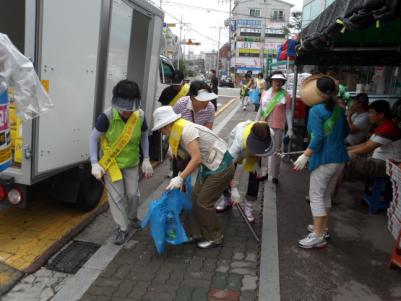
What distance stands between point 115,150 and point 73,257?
1.09 metres

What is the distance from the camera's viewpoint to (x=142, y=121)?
163 inches

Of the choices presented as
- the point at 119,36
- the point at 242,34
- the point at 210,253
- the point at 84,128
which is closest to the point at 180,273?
the point at 210,253

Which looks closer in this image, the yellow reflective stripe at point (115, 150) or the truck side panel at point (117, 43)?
the yellow reflective stripe at point (115, 150)

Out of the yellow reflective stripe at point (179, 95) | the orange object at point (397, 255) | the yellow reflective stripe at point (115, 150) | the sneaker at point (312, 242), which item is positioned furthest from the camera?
the yellow reflective stripe at point (179, 95)

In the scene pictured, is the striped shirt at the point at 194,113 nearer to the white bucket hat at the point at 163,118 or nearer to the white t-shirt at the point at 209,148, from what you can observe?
the white t-shirt at the point at 209,148

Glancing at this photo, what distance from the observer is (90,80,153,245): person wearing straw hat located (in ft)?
12.5

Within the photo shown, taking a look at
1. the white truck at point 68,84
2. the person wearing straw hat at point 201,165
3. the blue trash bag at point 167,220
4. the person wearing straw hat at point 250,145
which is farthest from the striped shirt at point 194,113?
the blue trash bag at point 167,220

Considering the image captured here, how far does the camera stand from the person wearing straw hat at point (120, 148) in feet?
12.5

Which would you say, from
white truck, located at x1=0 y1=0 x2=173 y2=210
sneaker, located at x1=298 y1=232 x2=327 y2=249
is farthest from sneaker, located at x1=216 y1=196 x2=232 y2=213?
white truck, located at x1=0 y1=0 x2=173 y2=210

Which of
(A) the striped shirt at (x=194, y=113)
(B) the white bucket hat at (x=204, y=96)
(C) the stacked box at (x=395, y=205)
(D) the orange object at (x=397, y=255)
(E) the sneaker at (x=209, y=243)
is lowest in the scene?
(E) the sneaker at (x=209, y=243)

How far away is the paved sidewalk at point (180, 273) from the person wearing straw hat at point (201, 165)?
0.21 m

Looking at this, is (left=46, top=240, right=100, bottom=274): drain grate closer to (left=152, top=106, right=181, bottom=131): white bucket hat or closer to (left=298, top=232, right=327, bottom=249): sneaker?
(left=152, top=106, right=181, bottom=131): white bucket hat

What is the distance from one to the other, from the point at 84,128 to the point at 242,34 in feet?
229

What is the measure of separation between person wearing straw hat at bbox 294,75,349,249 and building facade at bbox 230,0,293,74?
2516 inches
